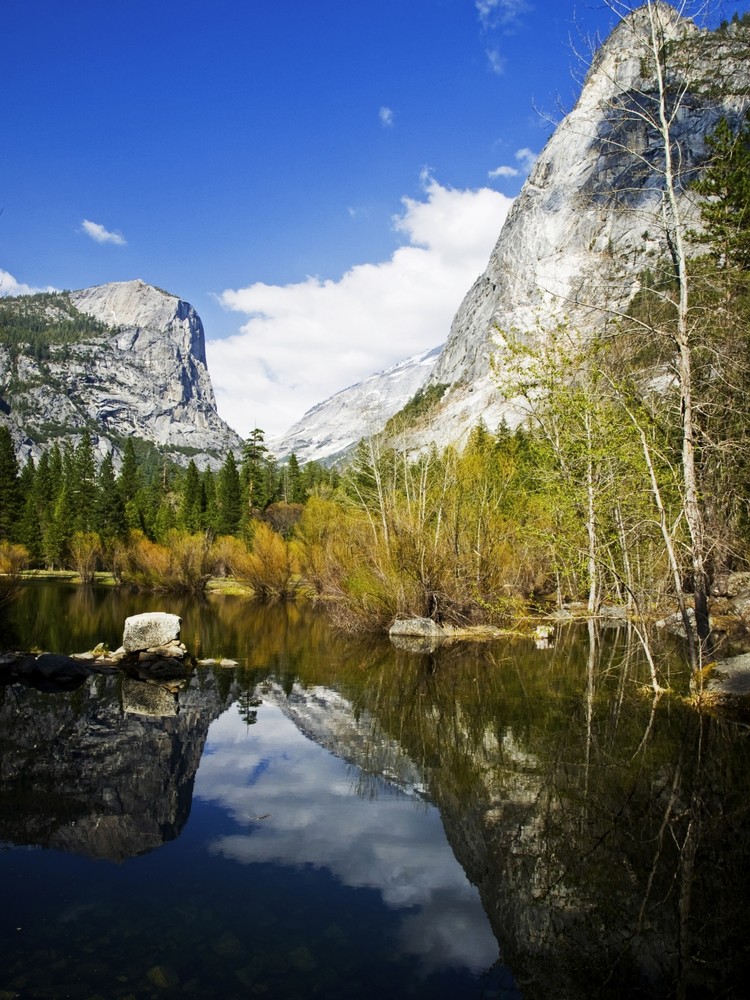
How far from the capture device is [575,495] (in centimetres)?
1520

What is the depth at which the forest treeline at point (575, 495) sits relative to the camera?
12305 mm

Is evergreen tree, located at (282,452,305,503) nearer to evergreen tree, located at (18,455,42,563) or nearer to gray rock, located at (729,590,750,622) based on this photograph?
evergreen tree, located at (18,455,42,563)

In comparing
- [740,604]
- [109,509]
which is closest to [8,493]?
[109,509]

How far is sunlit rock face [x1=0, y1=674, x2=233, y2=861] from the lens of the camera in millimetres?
7277

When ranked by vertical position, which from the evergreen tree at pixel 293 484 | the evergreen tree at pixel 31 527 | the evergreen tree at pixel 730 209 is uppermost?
the evergreen tree at pixel 730 209

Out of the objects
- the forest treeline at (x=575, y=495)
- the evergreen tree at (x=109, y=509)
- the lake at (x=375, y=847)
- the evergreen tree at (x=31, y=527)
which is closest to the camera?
the lake at (x=375, y=847)

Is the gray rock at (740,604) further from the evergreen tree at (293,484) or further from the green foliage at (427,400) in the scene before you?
the green foliage at (427,400)

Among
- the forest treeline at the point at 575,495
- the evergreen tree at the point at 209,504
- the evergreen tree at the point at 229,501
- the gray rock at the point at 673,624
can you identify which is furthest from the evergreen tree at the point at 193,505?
the gray rock at the point at 673,624

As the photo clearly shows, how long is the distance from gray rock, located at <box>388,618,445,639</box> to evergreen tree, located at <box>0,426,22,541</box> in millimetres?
51364

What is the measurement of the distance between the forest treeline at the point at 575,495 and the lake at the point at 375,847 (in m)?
3.81

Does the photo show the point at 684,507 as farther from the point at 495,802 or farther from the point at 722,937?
the point at 722,937

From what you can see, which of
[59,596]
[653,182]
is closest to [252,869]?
[59,596]

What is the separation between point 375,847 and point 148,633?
13.2 meters

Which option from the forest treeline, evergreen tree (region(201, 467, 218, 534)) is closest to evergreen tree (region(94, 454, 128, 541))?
evergreen tree (region(201, 467, 218, 534))
